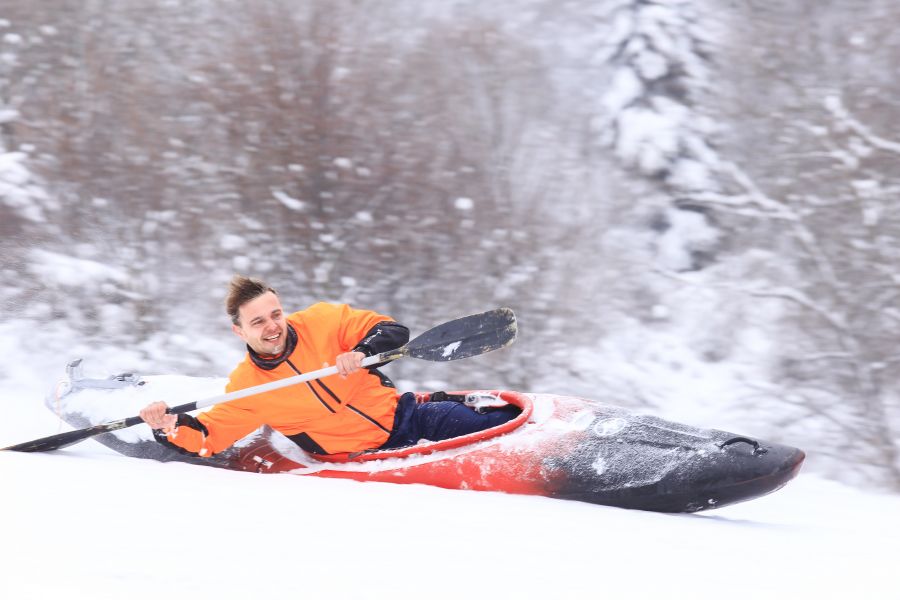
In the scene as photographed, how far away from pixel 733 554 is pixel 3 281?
597 cm

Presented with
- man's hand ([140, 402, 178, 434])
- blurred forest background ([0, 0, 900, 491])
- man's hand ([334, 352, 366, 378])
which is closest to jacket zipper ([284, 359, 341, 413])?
man's hand ([334, 352, 366, 378])

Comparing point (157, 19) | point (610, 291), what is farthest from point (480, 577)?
point (157, 19)

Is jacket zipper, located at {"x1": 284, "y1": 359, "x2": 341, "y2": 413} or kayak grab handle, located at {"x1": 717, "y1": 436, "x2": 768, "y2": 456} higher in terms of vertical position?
jacket zipper, located at {"x1": 284, "y1": 359, "x2": 341, "y2": 413}

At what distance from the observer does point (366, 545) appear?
2494 millimetres

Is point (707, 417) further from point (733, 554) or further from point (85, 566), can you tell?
point (85, 566)

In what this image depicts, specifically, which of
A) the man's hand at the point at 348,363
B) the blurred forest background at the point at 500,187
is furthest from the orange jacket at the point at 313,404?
the blurred forest background at the point at 500,187

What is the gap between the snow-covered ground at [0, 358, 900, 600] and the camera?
2166 millimetres

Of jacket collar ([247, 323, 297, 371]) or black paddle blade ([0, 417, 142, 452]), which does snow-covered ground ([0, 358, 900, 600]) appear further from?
jacket collar ([247, 323, 297, 371])

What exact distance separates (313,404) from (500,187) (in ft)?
13.8

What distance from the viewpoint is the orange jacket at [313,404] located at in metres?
3.62

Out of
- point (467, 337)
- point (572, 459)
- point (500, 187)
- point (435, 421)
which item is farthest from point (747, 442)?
point (500, 187)

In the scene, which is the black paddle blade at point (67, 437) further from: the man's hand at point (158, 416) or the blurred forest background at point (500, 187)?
the blurred forest background at point (500, 187)

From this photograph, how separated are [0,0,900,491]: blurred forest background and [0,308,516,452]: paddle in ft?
8.16

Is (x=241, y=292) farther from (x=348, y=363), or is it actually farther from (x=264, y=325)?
(x=348, y=363)
